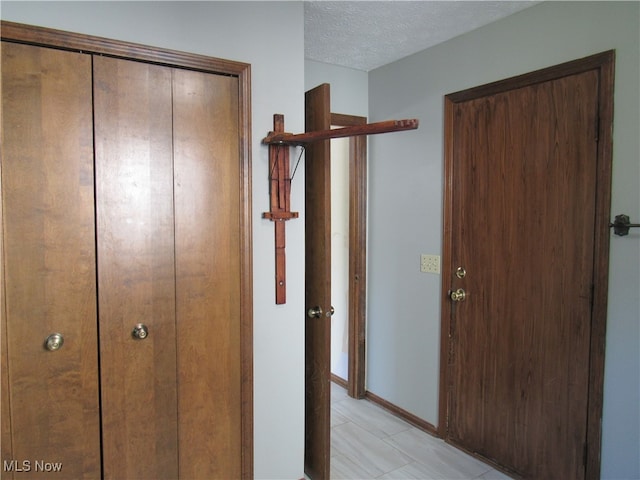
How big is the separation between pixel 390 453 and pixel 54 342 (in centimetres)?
190

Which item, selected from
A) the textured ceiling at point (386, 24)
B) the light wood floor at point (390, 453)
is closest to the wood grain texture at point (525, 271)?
the light wood floor at point (390, 453)

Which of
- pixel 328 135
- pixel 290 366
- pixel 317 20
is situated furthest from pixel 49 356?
pixel 317 20

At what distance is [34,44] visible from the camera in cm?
→ 140

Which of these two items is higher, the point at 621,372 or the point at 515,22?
the point at 515,22

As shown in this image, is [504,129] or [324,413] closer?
[324,413]

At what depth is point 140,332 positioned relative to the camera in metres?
1.59

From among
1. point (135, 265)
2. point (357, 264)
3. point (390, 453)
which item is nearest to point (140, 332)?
point (135, 265)

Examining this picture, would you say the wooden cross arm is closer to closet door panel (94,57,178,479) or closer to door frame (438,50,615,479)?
closet door panel (94,57,178,479)

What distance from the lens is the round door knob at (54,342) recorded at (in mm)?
1448

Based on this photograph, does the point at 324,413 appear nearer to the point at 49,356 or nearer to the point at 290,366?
the point at 290,366

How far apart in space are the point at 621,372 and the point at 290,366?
144 centimetres

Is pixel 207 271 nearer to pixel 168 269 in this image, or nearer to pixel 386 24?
pixel 168 269

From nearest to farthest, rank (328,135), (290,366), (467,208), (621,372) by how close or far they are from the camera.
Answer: (328,135) < (621,372) < (290,366) < (467,208)

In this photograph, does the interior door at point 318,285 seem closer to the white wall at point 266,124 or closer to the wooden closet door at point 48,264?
the white wall at point 266,124
